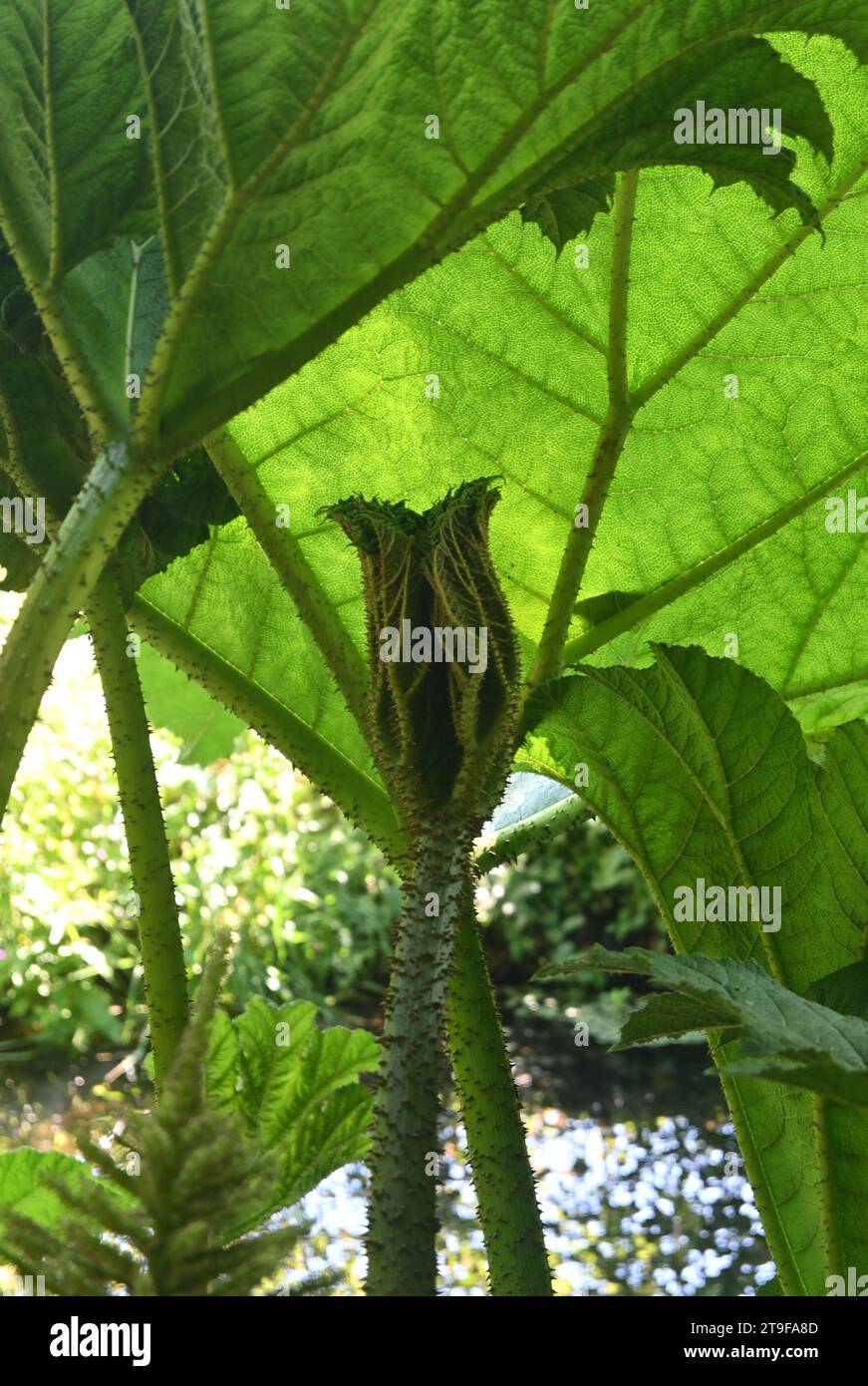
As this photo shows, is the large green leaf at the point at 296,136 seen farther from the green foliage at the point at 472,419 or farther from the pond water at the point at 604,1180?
the pond water at the point at 604,1180

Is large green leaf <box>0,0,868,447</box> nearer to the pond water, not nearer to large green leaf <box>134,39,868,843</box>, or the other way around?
large green leaf <box>134,39,868,843</box>

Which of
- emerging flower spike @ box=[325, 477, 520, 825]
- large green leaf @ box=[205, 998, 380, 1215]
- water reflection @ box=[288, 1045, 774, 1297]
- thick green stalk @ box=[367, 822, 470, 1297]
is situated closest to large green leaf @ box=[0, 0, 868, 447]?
emerging flower spike @ box=[325, 477, 520, 825]

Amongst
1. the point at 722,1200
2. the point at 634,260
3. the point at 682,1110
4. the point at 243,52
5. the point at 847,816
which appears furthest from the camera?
the point at 682,1110

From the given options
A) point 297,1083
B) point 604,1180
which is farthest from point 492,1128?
point 604,1180

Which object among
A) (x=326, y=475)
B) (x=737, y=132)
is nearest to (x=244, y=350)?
(x=737, y=132)

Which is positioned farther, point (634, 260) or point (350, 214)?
point (634, 260)

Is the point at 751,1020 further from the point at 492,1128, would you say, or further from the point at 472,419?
the point at 472,419

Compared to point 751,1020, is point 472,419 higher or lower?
higher

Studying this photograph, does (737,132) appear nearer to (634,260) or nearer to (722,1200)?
(634,260)
